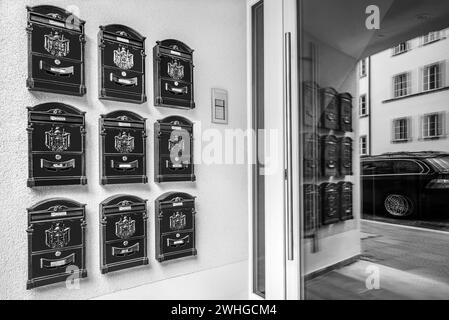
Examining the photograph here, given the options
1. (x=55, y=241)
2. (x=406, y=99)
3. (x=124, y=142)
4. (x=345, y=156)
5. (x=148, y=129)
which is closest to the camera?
(x=406, y=99)

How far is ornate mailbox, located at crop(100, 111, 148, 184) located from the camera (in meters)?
1.72

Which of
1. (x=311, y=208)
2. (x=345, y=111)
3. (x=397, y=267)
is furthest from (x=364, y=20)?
(x=397, y=267)

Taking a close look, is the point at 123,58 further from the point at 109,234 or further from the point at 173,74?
the point at 109,234

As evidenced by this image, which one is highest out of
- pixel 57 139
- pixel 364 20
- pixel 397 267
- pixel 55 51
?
pixel 364 20

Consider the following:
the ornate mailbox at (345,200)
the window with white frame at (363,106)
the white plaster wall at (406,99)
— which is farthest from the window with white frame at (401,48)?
the ornate mailbox at (345,200)

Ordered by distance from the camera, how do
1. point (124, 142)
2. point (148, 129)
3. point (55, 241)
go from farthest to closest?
point (148, 129) → point (124, 142) → point (55, 241)

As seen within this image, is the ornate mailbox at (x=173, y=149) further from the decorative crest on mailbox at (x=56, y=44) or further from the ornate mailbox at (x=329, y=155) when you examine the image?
the ornate mailbox at (x=329, y=155)

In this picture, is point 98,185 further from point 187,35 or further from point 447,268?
point 447,268

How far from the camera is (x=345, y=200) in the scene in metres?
1.69

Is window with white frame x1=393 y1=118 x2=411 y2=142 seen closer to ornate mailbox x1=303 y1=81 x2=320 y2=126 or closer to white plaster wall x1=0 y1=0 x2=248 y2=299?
ornate mailbox x1=303 y1=81 x2=320 y2=126

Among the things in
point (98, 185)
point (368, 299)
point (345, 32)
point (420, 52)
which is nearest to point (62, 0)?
point (98, 185)

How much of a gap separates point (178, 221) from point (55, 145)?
86 cm

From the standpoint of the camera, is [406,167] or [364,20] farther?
[364,20]

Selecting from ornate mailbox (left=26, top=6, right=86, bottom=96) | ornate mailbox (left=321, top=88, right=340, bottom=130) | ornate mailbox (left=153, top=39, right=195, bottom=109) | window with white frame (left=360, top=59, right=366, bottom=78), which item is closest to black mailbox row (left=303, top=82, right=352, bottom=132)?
ornate mailbox (left=321, top=88, right=340, bottom=130)
